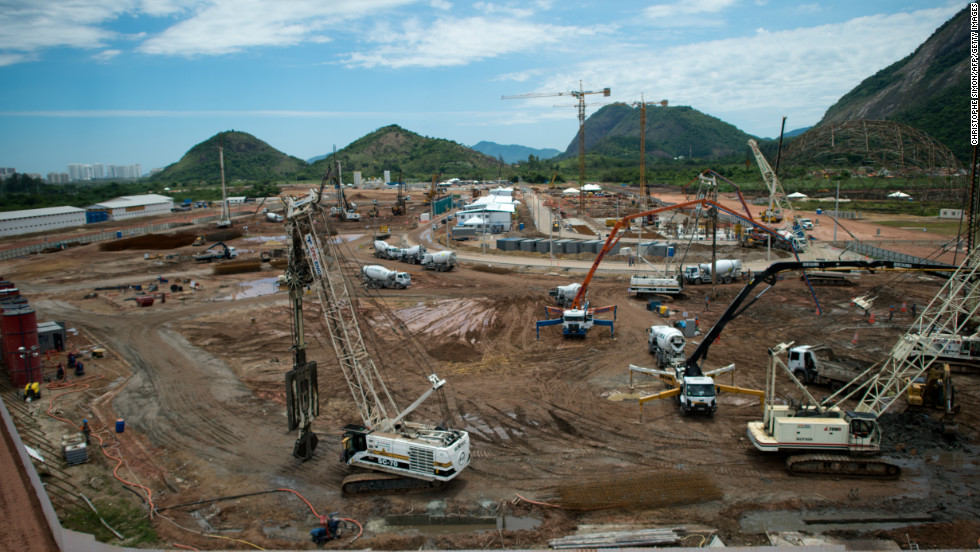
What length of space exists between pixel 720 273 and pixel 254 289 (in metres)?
40.0

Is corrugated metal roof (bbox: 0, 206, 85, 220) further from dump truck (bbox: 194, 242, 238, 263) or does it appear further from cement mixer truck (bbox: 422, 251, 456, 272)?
cement mixer truck (bbox: 422, 251, 456, 272)

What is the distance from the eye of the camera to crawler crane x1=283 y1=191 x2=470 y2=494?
19.6 metres

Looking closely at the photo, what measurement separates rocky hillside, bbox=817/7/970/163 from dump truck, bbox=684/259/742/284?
85073 millimetres

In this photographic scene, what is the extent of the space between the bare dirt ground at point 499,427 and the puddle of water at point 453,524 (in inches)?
6.3

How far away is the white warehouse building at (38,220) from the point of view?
86.6 m

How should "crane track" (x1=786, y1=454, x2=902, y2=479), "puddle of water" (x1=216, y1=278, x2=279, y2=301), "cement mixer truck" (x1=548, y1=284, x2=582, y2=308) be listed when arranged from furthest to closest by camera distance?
1. "puddle of water" (x1=216, y1=278, x2=279, y2=301)
2. "cement mixer truck" (x1=548, y1=284, x2=582, y2=308)
3. "crane track" (x1=786, y1=454, x2=902, y2=479)

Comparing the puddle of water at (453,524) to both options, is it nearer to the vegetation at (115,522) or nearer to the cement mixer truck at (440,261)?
the vegetation at (115,522)

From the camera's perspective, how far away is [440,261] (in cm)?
5859

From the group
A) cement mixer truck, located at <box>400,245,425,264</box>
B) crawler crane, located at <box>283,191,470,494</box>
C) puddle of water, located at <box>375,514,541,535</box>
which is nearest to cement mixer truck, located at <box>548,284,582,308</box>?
cement mixer truck, located at <box>400,245,425,264</box>

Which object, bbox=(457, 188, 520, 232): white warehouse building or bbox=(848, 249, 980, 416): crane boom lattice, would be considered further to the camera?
bbox=(457, 188, 520, 232): white warehouse building

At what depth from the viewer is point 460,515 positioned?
18484 mm

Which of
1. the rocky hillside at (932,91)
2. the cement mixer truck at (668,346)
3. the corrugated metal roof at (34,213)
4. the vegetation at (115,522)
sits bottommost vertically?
the vegetation at (115,522)

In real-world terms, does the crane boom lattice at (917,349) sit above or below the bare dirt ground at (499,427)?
above

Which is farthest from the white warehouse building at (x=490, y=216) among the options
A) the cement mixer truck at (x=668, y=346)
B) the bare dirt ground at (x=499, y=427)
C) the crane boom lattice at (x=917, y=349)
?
the crane boom lattice at (x=917, y=349)
